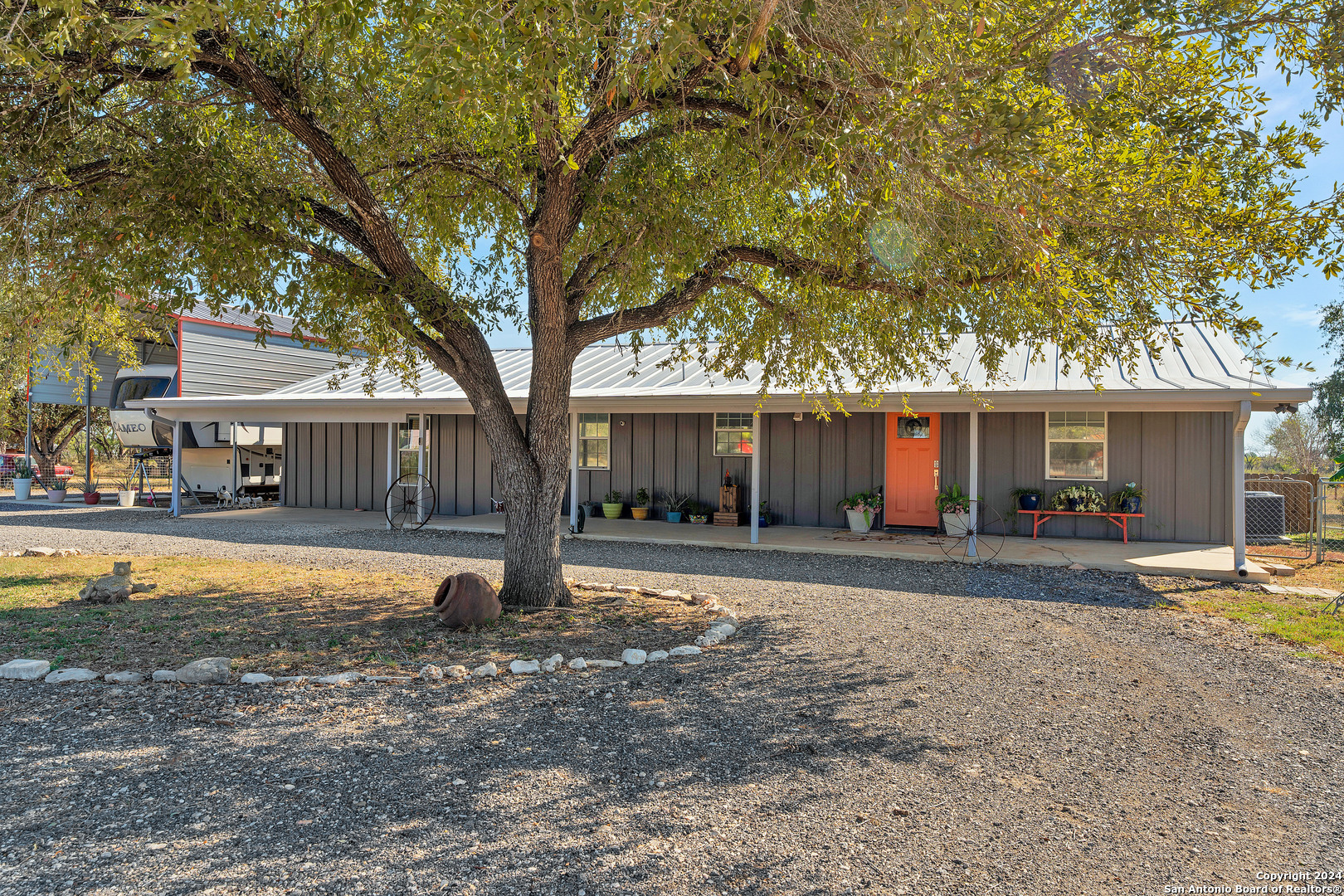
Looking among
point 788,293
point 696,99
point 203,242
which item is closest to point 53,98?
point 203,242

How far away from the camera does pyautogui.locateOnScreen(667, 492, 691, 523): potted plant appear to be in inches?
539

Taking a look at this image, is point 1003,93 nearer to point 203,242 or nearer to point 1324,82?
point 1324,82

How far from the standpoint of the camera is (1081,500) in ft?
37.1

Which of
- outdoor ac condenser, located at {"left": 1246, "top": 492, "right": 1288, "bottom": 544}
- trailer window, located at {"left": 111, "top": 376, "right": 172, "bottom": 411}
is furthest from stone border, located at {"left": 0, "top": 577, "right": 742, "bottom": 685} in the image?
trailer window, located at {"left": 111, "top": 376, "right": 172, "bottom": 411}

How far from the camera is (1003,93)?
4672 mm

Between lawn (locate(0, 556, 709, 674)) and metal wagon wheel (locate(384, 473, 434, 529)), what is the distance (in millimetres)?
4972

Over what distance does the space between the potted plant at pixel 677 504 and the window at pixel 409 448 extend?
4.47m

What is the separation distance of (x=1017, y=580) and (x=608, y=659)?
5257 mm

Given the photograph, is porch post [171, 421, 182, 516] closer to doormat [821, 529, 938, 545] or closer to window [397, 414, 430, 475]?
window [397, 414, 430, 475]

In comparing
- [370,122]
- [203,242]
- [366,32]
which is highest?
[366,32]

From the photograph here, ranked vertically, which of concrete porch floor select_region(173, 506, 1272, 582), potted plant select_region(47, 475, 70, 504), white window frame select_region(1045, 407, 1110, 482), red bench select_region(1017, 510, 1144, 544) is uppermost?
white window frame select_region(1045, 407, 1110, 482)

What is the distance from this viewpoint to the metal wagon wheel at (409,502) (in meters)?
13.6

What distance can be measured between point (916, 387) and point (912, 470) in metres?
2.14

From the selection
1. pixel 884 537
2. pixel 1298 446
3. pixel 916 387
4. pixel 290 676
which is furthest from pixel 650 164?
pixel 1298 446
